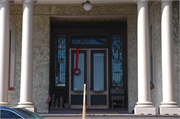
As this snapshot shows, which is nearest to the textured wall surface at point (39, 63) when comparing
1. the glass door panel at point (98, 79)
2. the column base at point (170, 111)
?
the glass door panel at point (98, 79)

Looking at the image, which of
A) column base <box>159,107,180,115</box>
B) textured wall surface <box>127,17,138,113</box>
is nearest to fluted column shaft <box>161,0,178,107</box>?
column base <box>159,107,180,115</box>

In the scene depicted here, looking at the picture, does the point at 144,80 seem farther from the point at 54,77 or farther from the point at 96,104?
the point at 54,77

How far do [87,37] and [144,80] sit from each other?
6124 millimetres

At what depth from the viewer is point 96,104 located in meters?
18.4

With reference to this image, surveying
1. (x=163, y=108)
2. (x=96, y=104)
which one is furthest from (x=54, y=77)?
(x=163, y=108)

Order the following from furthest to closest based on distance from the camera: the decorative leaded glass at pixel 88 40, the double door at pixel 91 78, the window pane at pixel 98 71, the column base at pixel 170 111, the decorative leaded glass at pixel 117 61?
the decorative leaded glass at pixel 88 40 < the window pane at pixel 98 71 < the decorative leaded glass at pixel 117 61 < the double door at pixel 91 78 < the column base at pixel 170 111

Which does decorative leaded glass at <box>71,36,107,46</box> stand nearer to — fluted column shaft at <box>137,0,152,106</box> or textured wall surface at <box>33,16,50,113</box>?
textured wall surface at <box>33,16,50,113</box>

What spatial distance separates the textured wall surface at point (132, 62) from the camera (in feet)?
58.0

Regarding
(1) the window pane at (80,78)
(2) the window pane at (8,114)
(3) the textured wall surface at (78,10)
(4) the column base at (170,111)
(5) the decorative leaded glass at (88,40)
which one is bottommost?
(4) the column base at (170,111)

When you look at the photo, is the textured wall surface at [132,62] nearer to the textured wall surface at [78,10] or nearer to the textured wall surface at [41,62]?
the textured wall surface at [78,10]

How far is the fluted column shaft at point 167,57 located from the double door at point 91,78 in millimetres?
5188

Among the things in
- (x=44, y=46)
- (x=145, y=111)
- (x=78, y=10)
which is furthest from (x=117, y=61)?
(x=145, y=111)

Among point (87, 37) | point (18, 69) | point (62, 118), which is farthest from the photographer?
point (87, 37)

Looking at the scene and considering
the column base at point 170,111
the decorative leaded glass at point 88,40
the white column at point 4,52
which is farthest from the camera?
the decorative leaded glass at point 88,40
